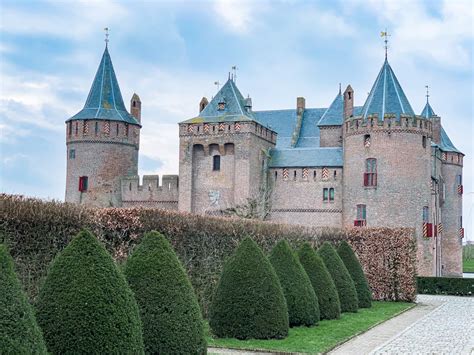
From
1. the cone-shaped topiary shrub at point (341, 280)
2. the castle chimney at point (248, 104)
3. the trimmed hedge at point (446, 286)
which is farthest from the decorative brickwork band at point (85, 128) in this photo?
the cone-shaped topiary shrub at point (341, 280)

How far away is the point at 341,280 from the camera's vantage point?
20.7 metres

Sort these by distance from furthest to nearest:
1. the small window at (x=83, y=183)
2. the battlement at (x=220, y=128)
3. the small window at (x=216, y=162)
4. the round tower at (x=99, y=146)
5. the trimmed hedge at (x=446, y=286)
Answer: the small window at (x=83, y=183), the round tower at (x=99, y=146), the small window at (x=216, y=162), the battlement at (x=220, y=128), the trimmed hedge at (x=446, y=286)

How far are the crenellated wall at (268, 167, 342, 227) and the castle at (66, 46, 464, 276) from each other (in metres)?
0.07

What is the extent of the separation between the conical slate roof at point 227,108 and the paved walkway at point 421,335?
70.9ft

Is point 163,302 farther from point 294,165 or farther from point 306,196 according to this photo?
point 294,165

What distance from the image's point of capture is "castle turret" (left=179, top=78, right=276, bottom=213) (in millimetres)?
41875

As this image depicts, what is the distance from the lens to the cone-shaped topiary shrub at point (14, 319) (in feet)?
21.0

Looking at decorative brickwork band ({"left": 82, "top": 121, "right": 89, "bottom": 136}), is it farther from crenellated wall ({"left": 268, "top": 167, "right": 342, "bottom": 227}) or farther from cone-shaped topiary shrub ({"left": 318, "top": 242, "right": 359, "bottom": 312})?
cone-shaped topiary shrub ({"left": 318, "top": 242, "right": 359, "bottom": 312})

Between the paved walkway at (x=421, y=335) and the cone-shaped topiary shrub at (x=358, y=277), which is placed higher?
the cone-shaped topiary shrub at (x=358, y=277)

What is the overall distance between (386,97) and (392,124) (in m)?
2.13

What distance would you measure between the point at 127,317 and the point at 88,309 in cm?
54

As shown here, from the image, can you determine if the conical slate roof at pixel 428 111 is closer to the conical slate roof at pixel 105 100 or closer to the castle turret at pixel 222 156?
the castle turret at pixel 222 156

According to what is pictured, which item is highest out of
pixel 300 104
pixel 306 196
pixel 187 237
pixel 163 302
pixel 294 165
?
pixel 300 104

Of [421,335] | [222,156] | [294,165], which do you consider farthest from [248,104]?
[421,335]
